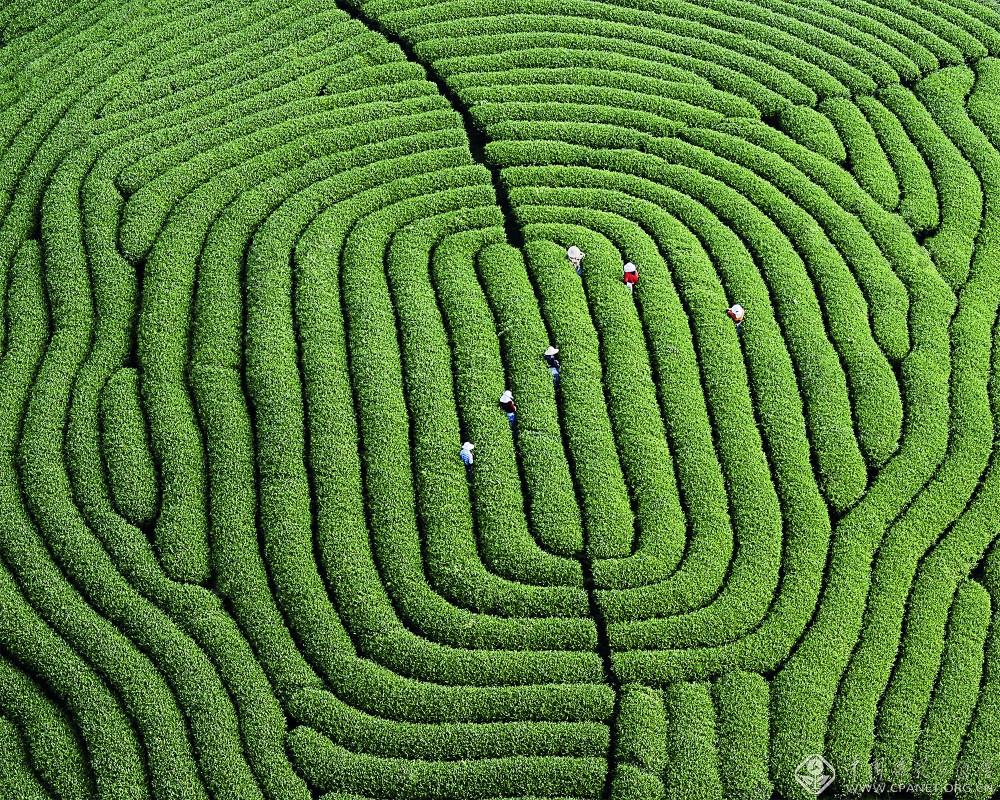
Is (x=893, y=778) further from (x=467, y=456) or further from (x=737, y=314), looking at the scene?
(x=737, y=314)

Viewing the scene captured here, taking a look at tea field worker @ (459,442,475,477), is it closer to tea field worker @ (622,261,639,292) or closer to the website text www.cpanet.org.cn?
tea field worker @ (622,261,639,292)

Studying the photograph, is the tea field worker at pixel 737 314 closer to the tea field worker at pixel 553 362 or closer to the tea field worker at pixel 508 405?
the tea field worker at pixel 553 362

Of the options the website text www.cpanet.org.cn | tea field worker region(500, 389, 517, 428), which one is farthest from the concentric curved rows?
tea field worker region(500, 389, 517, 428)

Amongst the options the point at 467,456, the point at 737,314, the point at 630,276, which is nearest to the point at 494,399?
the point at 467,456

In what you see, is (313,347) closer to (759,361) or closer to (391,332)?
(391,332)

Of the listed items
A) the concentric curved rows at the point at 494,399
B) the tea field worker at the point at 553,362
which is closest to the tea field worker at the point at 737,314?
the concentric curved rows at the point at 494,399
